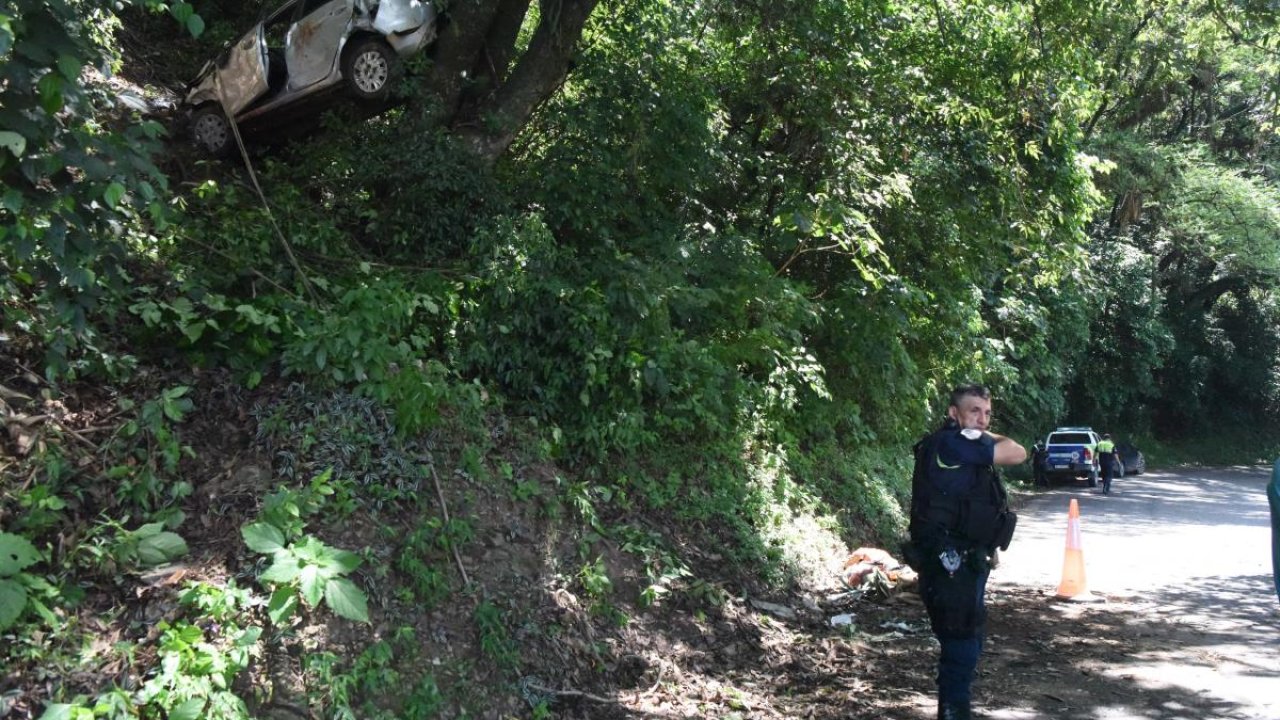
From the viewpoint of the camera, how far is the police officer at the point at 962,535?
19.0 ft

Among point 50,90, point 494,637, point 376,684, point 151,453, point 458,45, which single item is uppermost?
point 458,45

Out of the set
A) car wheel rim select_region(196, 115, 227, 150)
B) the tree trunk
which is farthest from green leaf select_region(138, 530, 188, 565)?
car wheel rim select_region(196, 115, 227, 150)

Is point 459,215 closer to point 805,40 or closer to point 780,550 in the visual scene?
point 780,550

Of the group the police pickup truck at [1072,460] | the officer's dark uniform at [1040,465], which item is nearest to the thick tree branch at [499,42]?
the police pickup truck at [1072,460]

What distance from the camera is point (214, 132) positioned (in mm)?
11500

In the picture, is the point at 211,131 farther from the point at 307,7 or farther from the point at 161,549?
the point at 161,549

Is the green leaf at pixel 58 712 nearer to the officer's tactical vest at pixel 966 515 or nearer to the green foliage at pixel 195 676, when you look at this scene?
the green foliage at pixel 195 676

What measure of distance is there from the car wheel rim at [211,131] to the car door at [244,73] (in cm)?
25

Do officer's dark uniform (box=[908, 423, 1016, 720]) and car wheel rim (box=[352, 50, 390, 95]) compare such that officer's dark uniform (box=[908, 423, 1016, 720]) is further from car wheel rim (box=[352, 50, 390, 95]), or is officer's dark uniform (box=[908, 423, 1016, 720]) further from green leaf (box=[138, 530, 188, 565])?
car wheel rim (box=[352, 50, 390, 95])

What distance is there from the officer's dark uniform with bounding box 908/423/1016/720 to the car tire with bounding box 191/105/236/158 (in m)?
8.44

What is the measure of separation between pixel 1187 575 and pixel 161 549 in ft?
33.8

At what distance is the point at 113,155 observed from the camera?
15.6ft

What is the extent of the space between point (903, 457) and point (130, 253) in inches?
452

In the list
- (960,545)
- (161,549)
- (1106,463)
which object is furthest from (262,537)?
(1106,463)
